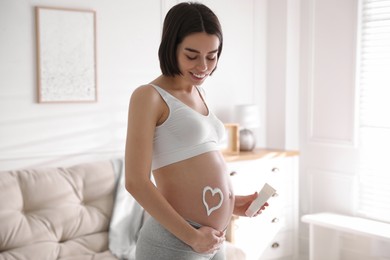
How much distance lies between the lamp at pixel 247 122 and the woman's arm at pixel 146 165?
2.47 meters

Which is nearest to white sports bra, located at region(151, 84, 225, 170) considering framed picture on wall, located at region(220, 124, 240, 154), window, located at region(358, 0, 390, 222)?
framed picture on wall, located at region(220, 124, 240, 154)

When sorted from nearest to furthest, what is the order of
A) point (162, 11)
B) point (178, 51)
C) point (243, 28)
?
point (178, 51)
point (162, 11)
point (243, 28)

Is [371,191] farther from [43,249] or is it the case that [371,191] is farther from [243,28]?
[43,249]

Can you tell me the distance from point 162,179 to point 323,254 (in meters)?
2.54

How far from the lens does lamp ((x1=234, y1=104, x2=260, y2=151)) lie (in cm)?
377

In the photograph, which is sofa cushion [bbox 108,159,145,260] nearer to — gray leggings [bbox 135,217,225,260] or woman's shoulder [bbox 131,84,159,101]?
gray leggings [bbox 135,217,225,260]

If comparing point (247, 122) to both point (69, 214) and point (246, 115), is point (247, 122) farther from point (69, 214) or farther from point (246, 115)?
point (69, 214)

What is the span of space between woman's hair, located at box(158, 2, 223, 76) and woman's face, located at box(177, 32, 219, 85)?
0.01 meters

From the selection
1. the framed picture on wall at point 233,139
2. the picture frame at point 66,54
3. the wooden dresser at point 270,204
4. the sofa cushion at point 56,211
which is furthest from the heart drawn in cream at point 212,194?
the framed picture on wall at point 233,139

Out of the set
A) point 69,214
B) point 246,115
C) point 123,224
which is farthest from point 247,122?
point 69,214

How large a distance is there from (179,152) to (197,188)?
0.11 metres

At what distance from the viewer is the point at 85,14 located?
3.20 metres

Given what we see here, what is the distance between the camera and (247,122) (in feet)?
12.4

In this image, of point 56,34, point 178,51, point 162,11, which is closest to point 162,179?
point 178,51
